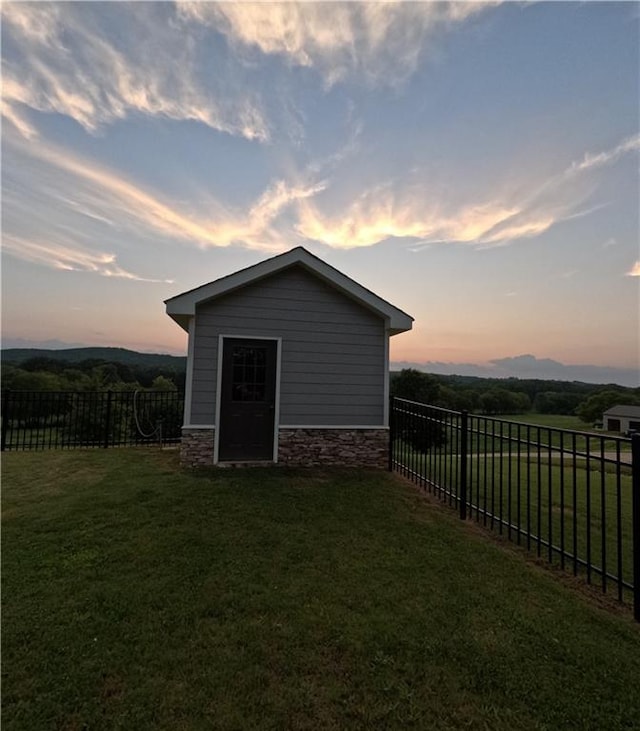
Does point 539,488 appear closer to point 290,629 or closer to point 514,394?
point 290,629

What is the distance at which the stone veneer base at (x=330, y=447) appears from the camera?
21.5 feet

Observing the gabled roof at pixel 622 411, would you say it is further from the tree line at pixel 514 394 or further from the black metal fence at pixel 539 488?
the black metal fence at pixel 539 488

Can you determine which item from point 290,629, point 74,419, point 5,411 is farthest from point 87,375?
point 290,629

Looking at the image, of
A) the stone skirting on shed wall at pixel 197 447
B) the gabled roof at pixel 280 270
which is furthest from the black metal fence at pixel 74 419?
the gabled roof at pixel 280 270

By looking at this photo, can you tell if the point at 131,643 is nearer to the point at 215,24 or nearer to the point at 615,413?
the point at 215,24

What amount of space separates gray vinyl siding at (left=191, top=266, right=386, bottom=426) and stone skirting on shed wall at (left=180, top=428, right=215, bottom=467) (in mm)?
225

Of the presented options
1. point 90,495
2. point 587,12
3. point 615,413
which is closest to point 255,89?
point 587,12

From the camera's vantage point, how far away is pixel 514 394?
740 inches

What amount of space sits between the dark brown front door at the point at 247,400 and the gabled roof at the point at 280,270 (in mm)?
857

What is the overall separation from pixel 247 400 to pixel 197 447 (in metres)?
1.15

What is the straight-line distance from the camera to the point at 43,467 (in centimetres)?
629

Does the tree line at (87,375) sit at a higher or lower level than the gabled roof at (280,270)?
lower

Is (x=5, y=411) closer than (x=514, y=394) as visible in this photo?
Yes

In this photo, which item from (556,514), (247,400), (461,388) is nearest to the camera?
(556,514)
